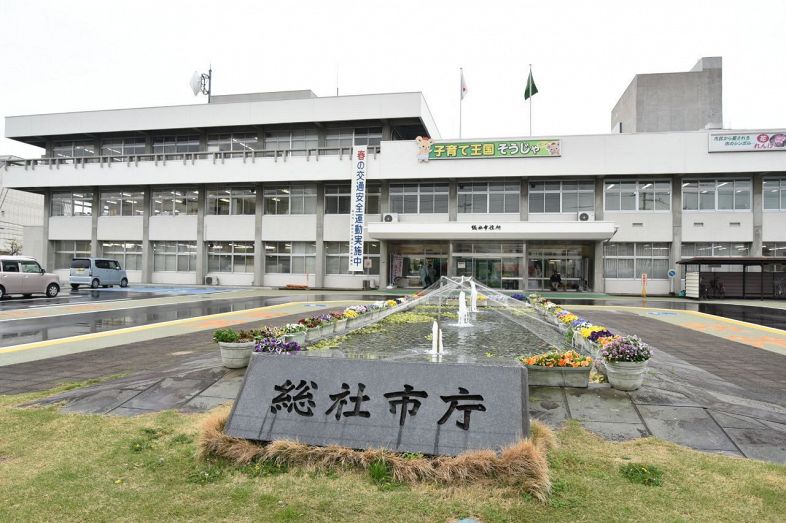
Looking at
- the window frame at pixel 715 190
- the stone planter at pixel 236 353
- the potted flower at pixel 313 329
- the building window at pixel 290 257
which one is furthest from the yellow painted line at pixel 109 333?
the window frame at pixel 715 190

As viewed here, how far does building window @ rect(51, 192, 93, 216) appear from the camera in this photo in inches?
1430

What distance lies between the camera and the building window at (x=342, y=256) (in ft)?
103

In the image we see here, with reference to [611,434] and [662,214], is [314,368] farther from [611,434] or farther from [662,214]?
[662,214]

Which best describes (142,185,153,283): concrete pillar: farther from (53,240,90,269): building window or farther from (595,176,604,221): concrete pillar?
(595,176,604,221): concrete pillar

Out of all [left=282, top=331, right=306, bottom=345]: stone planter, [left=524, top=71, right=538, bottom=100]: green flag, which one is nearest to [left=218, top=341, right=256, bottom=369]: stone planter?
[left=282, top=331, right=306, bottom=345]: stone planter

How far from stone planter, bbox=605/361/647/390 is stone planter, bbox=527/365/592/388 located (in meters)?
0.35

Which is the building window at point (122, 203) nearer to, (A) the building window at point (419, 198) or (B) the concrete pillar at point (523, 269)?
(A) the building window at point (419, 198)

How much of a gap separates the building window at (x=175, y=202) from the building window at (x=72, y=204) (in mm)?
6391

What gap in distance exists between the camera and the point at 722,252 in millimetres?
27922

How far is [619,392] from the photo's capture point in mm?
5848

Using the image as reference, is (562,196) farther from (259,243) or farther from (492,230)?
(259,243)

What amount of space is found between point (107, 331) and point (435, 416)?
36.0 feet

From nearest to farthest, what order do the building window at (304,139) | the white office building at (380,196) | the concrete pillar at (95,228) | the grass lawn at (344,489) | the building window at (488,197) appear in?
the grass lawn at (344,489)
the white office building at (380,196)
the building window at (488,197)
the building window at (304,139)
the concrete pillar at (95,228)

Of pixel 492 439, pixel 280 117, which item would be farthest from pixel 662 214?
pixel 492 439
